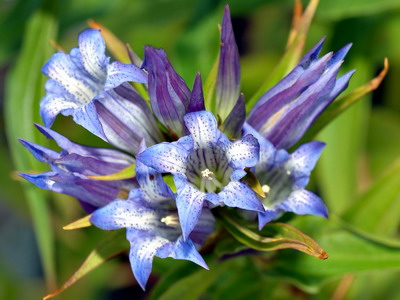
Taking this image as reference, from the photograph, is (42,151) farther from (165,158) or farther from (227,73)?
(227,73)

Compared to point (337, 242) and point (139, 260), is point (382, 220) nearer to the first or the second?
point (337, 242)

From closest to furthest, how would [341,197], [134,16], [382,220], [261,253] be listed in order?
[261,253] → [382,220] → [341,197] → [134,16]

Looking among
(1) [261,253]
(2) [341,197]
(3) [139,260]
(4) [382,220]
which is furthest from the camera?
(2) [341,197]

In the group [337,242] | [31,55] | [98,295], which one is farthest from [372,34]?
[98,295]

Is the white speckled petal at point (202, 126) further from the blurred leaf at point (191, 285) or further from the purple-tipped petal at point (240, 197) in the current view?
the blurred leaf at point (191, 285)

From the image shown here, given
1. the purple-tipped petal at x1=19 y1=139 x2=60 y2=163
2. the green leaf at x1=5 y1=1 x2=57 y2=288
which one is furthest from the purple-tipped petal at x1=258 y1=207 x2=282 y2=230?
the green leaf at x1=5 y1=1 x2=57 y2=288

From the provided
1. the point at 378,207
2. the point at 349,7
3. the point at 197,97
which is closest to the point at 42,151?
the point at 197,97

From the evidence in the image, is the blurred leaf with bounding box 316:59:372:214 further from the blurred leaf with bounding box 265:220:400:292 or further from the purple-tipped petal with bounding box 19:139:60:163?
the purple-tipped petal with bounding box 19:139:60:163
